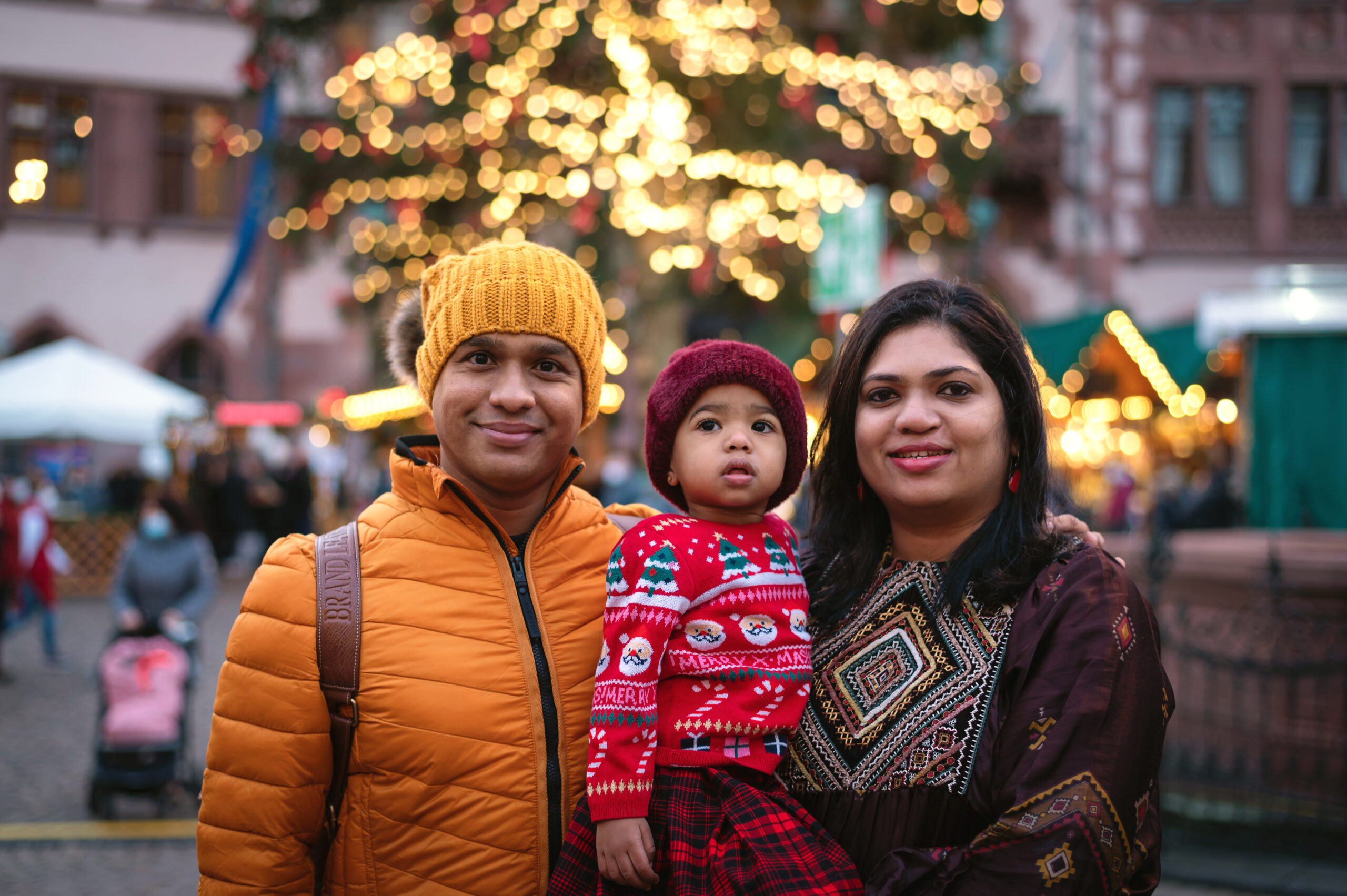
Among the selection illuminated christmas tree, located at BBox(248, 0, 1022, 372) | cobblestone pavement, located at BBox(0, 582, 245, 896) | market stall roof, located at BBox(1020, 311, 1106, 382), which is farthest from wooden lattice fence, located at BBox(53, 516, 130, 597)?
market stall roof, located at BBox(1020, 311, 1106, 382)

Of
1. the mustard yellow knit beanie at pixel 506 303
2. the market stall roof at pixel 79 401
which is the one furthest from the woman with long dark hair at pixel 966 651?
the market stall roof at pixel 79 401

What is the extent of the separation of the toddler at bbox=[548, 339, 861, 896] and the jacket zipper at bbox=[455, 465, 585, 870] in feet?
0.17

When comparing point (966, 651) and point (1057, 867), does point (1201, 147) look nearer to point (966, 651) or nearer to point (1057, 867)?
point (966, 651)

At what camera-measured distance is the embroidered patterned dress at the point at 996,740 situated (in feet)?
5.62

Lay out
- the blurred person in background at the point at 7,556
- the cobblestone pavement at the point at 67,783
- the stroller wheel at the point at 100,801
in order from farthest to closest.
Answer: the blurred person in background at the point at 7,556
the stroller wheel at the point at 100,801
the cobblestone pavement at the point at 67,783

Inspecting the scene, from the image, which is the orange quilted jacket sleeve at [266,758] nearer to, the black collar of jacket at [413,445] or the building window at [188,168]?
the black collar of jacket at [413,445]

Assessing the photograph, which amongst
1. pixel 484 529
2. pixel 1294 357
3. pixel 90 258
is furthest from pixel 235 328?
pixel 484 529

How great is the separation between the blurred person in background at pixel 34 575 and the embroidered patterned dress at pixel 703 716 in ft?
30.9

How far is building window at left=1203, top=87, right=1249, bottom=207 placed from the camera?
22.3 meters

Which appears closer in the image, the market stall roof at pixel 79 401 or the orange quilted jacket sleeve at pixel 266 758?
the orange quilted jacket sleeve at pixel 266 758

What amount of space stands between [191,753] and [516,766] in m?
6.22

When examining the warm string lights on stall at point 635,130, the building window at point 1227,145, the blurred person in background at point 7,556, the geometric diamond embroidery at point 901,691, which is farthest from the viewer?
the building window at point 1227,145

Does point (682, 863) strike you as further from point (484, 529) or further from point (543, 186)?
point (543, 186)

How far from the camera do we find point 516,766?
2.02 metres
